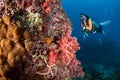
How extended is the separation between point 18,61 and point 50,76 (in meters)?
0.67

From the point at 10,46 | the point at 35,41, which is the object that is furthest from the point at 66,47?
the point at 10,46

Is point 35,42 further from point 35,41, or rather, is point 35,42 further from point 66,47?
point 66,47

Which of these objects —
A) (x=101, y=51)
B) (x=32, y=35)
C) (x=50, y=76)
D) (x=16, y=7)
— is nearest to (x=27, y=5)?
(x=16, y=7)

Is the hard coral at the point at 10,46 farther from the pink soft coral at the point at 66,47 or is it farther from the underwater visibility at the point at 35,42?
the pink soft coral at the point at 66,47

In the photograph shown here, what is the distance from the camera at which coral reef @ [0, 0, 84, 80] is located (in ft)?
10.7

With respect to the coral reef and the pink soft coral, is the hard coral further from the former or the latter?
the pink soft coral

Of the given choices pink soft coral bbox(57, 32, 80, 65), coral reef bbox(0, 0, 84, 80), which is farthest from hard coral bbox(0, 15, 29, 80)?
pink soft coral bbox(57, 32, 80, 65)

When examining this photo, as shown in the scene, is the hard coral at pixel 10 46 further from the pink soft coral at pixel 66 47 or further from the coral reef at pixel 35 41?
the pink soft coral at pixel 66 47

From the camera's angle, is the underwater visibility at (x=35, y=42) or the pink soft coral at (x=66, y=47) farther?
the pink soft coral at (x=66, y=47)

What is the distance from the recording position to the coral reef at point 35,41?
10.7 feet

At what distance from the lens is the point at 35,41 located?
11.7 feet

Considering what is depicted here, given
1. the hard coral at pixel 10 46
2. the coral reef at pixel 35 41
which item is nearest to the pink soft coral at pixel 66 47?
the coral reef at pixel 35 41

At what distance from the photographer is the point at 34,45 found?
3.53m

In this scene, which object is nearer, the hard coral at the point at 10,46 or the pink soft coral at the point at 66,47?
the hard coral at the point at 10,46
